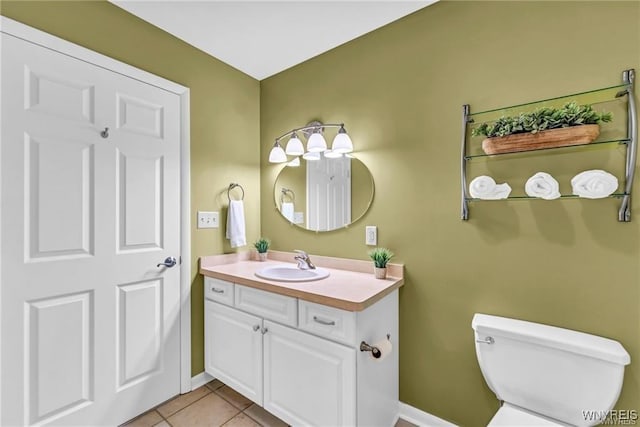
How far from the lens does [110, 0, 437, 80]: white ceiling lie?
1.59 meters

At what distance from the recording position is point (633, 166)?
1082 mm

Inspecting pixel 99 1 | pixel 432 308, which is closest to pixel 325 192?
pixel 432 308

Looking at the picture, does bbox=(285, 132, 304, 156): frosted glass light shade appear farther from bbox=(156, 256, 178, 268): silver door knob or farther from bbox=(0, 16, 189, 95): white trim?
bbox=(156, 256, 178, 268): silver door knob

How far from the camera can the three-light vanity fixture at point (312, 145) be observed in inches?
71.2

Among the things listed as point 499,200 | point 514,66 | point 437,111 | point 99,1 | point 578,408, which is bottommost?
point 578,408

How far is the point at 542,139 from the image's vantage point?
1.19m

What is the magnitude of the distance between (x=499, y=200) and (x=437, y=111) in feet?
1.93

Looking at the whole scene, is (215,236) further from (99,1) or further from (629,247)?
(629,247)

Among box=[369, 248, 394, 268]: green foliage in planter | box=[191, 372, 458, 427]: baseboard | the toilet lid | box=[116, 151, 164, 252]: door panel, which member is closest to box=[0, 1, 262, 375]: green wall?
box=[116, 151, 164, 252]: door panel

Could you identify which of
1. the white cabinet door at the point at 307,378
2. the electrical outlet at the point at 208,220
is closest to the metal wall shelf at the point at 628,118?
the white cabinet door at the point at 307,378

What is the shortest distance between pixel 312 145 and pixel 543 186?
1291 mm

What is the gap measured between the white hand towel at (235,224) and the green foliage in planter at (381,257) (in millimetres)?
1021

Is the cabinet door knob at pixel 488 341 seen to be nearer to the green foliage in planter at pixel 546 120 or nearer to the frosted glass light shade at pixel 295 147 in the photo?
the green foliage in planter at pixel 546 120

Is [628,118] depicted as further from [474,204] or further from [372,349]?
[372,349]
